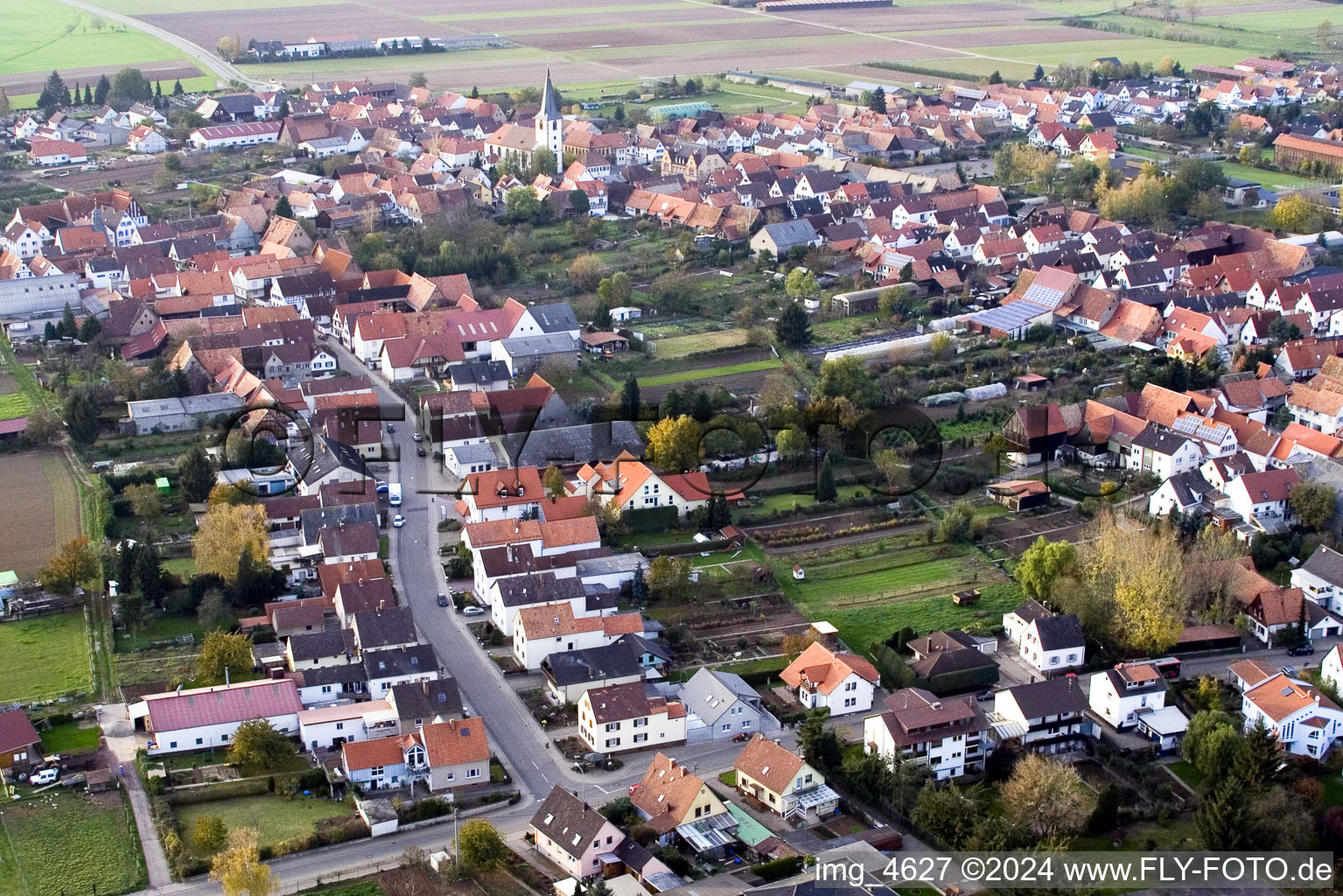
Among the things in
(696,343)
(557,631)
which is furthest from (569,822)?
(696,343)

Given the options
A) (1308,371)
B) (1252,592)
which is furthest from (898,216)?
(1252,592)

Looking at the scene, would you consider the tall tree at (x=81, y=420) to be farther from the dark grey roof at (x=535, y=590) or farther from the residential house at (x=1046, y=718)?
the residential house at (x=1046, y=718)

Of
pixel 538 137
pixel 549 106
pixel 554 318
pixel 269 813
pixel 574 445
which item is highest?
pixel 549 106

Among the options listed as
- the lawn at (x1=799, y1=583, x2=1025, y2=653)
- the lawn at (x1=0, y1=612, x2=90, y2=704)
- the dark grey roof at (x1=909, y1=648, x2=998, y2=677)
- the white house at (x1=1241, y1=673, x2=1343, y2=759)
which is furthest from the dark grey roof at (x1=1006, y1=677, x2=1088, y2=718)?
the lawn at (x1=0, y1=612, x2=90, y2=704)

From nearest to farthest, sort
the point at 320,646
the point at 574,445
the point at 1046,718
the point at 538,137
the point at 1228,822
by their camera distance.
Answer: the point at 1228,822
the point at 1046,718
the point at 320,646
the point at 574,445
the point at 538,137

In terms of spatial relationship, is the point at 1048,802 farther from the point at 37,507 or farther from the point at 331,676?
the point at 37,507

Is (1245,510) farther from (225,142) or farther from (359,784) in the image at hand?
(225,142)
